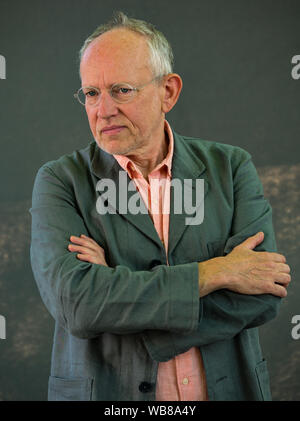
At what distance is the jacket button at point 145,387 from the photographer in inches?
65.2

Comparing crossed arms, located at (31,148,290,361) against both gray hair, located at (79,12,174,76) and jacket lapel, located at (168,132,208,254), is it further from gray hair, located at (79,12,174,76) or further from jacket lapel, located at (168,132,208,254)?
gray hair, located at (79,12,174,76)

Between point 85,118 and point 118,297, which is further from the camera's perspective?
point 85,118

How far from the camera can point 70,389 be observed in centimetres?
173

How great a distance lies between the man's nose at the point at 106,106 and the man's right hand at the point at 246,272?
59cm

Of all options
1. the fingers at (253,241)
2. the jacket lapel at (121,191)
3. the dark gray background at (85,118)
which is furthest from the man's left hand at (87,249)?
the dark gray background at (85,118)

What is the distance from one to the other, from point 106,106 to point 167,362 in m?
0.88

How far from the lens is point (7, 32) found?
8.96ft

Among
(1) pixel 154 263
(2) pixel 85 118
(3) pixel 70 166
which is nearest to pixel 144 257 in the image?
(1) pixel 154 263

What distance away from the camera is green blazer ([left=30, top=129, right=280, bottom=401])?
1539 millimetres

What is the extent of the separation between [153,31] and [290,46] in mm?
1368

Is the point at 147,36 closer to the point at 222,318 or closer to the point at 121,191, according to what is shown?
the point at 121,191

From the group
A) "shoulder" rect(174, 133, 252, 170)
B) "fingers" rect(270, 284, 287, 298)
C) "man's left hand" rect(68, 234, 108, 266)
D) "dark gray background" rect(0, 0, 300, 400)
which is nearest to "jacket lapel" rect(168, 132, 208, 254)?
"shoulder" rect(174, 133, 252, 170)

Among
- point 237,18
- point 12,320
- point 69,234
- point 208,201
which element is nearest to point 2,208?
point 12,320

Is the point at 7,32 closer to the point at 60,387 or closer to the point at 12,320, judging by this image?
the point at 12,320
